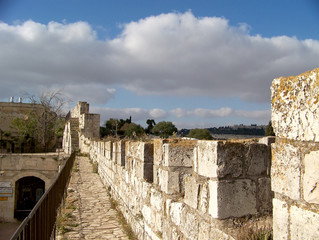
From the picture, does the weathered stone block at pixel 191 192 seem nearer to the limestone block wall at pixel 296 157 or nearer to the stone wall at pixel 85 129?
the limestone block wall at pixel 296 157

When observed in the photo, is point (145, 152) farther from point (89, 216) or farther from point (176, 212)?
point (89, 216)

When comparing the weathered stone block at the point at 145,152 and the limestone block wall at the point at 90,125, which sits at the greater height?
the limestone block wall at the point at 90,125

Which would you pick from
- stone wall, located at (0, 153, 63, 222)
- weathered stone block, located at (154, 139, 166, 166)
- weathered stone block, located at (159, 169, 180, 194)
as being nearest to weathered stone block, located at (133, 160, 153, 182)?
weathered stone block, located at (154, 139, 166, 166)

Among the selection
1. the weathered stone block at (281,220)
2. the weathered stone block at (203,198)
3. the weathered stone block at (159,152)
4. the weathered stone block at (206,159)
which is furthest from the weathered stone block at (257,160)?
the weathered stone block at (159,152)

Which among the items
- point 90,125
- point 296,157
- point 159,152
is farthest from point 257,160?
point 90,125

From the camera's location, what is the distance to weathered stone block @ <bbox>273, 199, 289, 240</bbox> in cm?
169

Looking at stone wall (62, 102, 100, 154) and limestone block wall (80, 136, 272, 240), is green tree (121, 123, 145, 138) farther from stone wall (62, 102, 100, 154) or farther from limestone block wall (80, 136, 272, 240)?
limestone block wall (80, 136, 272, 240)

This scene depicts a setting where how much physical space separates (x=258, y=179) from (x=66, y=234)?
12.8 feet

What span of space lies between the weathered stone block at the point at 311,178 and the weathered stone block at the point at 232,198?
792 mm

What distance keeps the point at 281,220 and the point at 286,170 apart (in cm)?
28

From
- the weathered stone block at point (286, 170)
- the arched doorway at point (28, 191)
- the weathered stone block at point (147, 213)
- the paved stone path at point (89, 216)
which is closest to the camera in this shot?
the weathered stone block at point (286, 170)

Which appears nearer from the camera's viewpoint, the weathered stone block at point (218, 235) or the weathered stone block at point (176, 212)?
the weathered stone block at point (218, 235)

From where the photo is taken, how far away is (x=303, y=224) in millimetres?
1563

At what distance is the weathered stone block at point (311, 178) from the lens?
1.51 m
